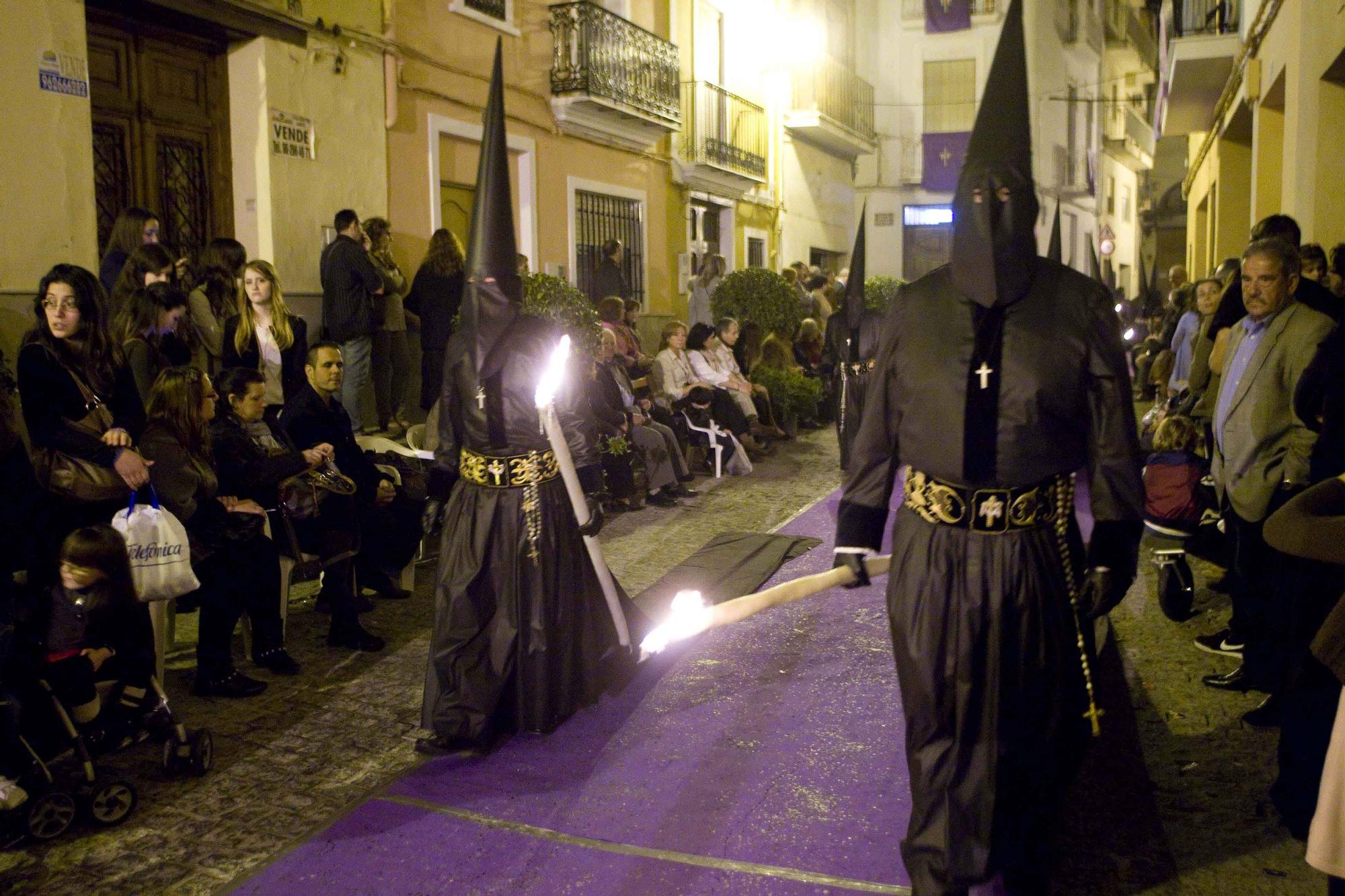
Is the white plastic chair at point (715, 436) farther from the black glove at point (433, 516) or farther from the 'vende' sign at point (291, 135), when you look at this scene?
the black glove at point (433, 516)

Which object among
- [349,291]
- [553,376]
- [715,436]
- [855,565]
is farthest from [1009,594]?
[715,436]

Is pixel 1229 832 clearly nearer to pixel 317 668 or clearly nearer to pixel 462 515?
pixel 462 515

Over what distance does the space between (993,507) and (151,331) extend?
4897 mm

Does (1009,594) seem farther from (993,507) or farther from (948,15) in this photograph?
(948,15)

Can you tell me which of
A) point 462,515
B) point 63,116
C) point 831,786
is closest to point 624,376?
point 63,116

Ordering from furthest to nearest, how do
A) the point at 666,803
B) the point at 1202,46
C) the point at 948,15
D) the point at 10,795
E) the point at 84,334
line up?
the point at 948,15 < the point at 1202,46 < the point at 84,334 < the point at 666,803 < the point at 10,795

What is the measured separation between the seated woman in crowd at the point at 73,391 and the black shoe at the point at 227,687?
0.87m

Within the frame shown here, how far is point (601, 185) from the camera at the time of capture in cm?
1658

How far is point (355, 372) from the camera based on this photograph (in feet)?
32.5

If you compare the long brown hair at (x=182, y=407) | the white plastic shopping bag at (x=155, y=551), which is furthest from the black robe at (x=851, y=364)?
the white plastic shopping bag at (x=155, y=551)

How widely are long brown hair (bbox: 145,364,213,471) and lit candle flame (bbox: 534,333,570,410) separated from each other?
1795 mm

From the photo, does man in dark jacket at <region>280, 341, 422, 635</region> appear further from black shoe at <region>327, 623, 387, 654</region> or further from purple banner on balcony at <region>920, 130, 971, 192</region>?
purple banner on balcony at <region>920, 130, 971, 192</region>

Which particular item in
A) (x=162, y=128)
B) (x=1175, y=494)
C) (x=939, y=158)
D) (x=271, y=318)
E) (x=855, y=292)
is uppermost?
(x=939, y=158)

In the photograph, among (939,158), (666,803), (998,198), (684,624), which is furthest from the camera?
(939,158)
